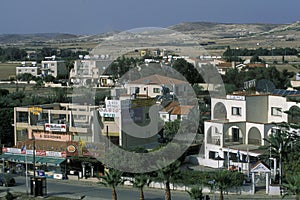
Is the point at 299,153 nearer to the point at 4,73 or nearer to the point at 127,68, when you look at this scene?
the point at 127,68

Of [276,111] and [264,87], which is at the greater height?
[264,87]

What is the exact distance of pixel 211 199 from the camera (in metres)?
23.6

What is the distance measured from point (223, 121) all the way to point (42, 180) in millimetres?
11764

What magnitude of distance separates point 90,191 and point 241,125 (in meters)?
10.2

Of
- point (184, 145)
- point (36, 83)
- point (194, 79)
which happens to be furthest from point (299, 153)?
point (36, 83)

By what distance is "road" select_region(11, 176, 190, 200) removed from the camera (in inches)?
986

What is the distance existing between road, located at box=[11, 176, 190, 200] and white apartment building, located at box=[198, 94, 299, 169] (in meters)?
5.39

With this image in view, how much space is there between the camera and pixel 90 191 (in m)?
26.5

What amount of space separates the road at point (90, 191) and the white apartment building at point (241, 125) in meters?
5.39

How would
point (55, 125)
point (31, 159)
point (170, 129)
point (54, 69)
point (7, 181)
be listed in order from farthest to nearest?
point (54, 69), point (170, 129), point (55, 125), point (31, 159), point (7, 181)

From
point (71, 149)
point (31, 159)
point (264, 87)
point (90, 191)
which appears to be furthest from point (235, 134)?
point (31, 159)

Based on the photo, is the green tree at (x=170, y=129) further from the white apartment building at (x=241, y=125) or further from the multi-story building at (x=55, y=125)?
the multi-story building at (x=55, y=125)

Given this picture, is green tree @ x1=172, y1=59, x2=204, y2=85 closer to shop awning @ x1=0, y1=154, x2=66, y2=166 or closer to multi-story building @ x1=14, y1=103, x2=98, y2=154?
multi-story building @ x1=14, y1=103, x2=98, y2=154

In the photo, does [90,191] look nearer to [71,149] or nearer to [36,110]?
[71,149]
